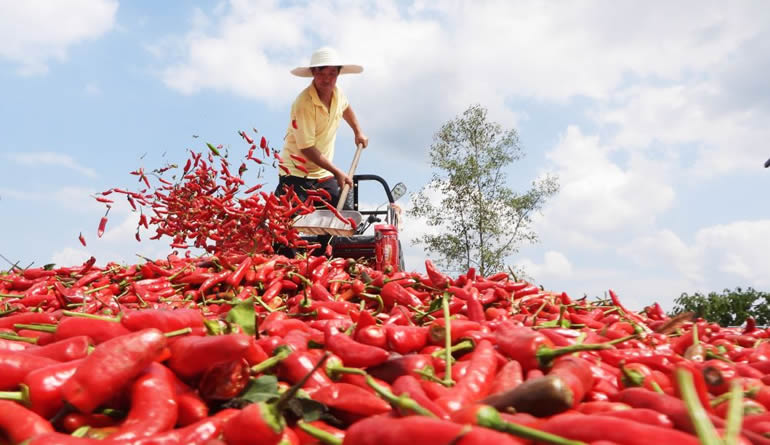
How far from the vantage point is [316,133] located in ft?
26.1

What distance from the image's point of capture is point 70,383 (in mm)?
1792

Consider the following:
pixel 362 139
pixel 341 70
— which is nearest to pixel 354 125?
pixel 362 139

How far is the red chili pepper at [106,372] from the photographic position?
1.77 m

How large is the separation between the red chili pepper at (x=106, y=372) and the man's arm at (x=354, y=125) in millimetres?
7260

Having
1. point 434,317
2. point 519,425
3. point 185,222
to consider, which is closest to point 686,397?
point 519,425

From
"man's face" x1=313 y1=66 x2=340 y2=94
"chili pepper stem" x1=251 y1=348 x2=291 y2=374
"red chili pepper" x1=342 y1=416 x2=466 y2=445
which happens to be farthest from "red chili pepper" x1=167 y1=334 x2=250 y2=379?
"man's face" x1=313 y1=66 x2=340 y2=94

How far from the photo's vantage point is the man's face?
7.67 m

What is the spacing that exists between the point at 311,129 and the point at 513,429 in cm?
657

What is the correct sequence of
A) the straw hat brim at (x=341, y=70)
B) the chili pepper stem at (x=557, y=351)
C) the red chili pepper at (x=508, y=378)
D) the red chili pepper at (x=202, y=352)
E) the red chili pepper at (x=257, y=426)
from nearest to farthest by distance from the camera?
1. the red chili pepper at (x=257, y=426)
2. the red chili pepper at (x=202, y=352)
3. the red chili pepper at (x=508, y=378)
4. the chili pepper stem at (x=557, y=351)
5. the straw hat brim at (x=341, y=70)

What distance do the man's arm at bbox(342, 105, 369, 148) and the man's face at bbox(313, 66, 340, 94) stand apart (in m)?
1.04

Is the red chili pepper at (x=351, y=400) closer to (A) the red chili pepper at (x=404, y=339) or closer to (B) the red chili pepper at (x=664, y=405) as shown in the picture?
(A) the red chili pepper at (x=404, y=339)

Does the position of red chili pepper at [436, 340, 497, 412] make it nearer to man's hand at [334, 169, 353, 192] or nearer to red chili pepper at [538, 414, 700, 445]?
red chili pepper at [538, 414, 700, 445]

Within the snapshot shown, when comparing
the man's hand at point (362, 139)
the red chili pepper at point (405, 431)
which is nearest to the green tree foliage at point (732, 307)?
the man's hand at point (362, 139)

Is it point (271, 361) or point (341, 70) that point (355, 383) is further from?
point (341, 70)
